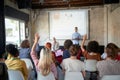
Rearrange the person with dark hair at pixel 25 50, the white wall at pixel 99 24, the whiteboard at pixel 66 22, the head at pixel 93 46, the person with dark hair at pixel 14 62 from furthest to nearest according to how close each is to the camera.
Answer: the whiteboard at pixel 66 22 < the white wall at pixel 99 24 < the person with dark hair at pixel 25 50 < the head at pixel 93 46 < the person with dark hair at pixel 14 62

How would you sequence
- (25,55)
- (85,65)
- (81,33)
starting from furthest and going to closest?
(81,33) < (25,55) < (85,65)

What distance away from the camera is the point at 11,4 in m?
7.88

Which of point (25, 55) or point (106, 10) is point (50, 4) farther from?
point (25, 55)

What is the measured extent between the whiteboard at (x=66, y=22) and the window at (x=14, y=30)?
1.55m

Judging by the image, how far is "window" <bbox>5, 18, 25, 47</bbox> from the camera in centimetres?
790

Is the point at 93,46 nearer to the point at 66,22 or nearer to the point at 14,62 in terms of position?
the point at 14,62

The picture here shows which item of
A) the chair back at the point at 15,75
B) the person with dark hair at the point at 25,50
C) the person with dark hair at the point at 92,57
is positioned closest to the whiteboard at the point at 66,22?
the person with dark hair at the point at 25,50

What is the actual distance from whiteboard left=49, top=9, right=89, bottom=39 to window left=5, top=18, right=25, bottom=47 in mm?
1553

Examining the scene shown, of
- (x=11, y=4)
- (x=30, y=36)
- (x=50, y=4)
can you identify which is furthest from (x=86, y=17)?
(x=11, y=4)

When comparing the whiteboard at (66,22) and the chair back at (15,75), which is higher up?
the whiteboard at (66,22)

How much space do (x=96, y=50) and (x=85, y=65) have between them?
1.52 ft

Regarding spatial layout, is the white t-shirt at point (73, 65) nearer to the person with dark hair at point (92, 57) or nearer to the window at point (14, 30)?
the person with dark hair at point (92, 57)

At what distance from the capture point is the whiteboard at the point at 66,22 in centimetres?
955

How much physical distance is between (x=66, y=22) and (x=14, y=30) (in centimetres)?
274
